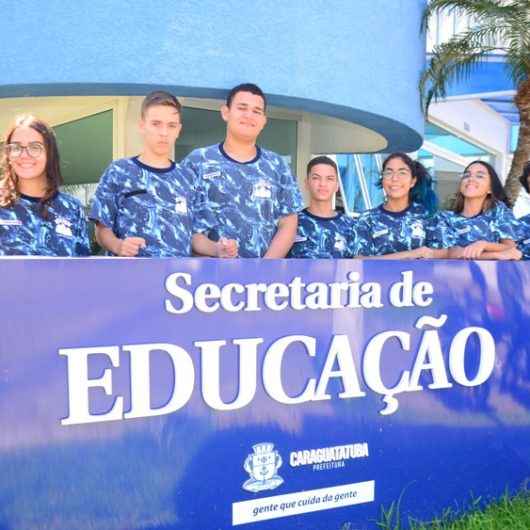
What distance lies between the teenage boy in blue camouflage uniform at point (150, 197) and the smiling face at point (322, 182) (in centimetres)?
80

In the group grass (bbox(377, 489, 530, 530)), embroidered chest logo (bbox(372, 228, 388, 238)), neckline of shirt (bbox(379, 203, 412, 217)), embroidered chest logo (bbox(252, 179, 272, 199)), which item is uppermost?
embroidered chest logo (bbox(252, 179, 272, 199))

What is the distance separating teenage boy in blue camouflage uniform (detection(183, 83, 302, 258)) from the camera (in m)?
2.75

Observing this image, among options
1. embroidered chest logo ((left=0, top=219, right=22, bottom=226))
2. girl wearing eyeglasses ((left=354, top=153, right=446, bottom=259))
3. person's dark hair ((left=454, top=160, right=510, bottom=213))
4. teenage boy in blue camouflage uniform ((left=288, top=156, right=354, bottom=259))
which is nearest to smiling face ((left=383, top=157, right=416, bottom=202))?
girl wearing eyeglasses ((left=354, top=153, right=446, bottom=259))

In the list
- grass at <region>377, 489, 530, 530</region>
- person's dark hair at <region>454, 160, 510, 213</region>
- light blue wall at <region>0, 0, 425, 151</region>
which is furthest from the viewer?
light blue wall at <region>0, 0, 425, 151</region>

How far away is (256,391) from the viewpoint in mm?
2188

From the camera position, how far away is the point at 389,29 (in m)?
5.50

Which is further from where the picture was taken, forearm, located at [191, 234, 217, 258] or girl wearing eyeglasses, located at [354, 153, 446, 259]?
girl wearing eyeglasses, located at [354, 153, 446, 259]

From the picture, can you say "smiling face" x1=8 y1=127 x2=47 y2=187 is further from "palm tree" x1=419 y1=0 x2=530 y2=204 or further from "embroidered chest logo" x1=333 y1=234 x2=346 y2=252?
"palm tree" x1=419 y1=0 x2=530 y2=204

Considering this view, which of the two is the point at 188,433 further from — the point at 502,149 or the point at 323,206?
the point at 502,149

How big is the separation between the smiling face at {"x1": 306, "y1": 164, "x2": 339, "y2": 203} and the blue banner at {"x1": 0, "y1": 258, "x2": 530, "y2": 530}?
2.77ft

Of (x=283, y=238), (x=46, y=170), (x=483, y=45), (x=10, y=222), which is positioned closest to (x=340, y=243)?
(x=283, y=238)

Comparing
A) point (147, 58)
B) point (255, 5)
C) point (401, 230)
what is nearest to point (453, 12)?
point (255, 5)

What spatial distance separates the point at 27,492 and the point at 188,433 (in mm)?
535

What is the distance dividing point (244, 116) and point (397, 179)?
0.91 metres
